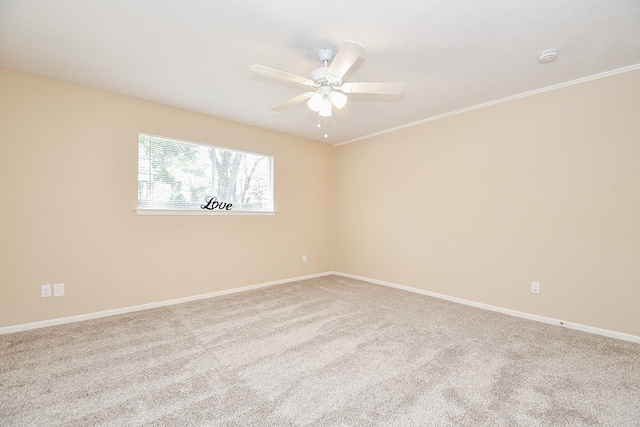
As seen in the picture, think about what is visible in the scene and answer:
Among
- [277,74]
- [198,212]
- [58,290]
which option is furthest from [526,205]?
[58,290]

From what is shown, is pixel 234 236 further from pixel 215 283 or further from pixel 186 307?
pixel 186 307

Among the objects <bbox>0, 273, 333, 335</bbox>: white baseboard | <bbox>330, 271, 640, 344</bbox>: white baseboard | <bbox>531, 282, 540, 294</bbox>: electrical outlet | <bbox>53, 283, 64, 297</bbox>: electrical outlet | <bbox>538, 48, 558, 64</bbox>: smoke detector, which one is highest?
<bbox>538, 48, 558, 64</bbox>: smoke detector

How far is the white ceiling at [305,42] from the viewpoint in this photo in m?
1.82

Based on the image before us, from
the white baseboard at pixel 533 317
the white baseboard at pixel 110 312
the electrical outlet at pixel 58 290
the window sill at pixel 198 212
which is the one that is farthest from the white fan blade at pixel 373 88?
the electrical outlet at pixel 58 290

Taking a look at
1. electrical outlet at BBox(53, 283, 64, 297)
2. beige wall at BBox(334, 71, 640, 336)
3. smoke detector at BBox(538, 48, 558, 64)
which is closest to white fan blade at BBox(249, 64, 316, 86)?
smoke detector at BBox(538, 48, 558, 64)

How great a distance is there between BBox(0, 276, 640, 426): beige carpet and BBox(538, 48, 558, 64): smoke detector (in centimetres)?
237

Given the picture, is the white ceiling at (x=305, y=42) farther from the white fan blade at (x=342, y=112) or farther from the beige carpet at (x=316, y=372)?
the beige carpet at (x=316, y=372)

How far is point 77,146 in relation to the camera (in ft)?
9.51

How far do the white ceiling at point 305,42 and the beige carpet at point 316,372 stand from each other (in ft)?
7.83

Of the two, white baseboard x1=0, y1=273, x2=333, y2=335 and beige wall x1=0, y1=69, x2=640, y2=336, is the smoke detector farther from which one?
white baseboard x1=0, y1=273, x2=333, y2=335

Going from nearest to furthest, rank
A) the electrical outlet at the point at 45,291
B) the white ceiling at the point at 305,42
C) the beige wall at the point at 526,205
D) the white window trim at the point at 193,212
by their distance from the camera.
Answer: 1. the white ceiling at the point at 305,42
2. the beige wall at the point at 526,205
3. the electrical outlet at the point at 45,291
4. the white window trim at the point at 193,212

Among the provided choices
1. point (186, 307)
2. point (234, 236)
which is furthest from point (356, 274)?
point (186, 307)

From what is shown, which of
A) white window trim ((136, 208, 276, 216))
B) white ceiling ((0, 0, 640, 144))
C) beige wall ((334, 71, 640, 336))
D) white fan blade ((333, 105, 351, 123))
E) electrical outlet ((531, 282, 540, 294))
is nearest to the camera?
white ceiling ((0, 0, 640, 144))

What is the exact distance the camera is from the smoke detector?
225cm
